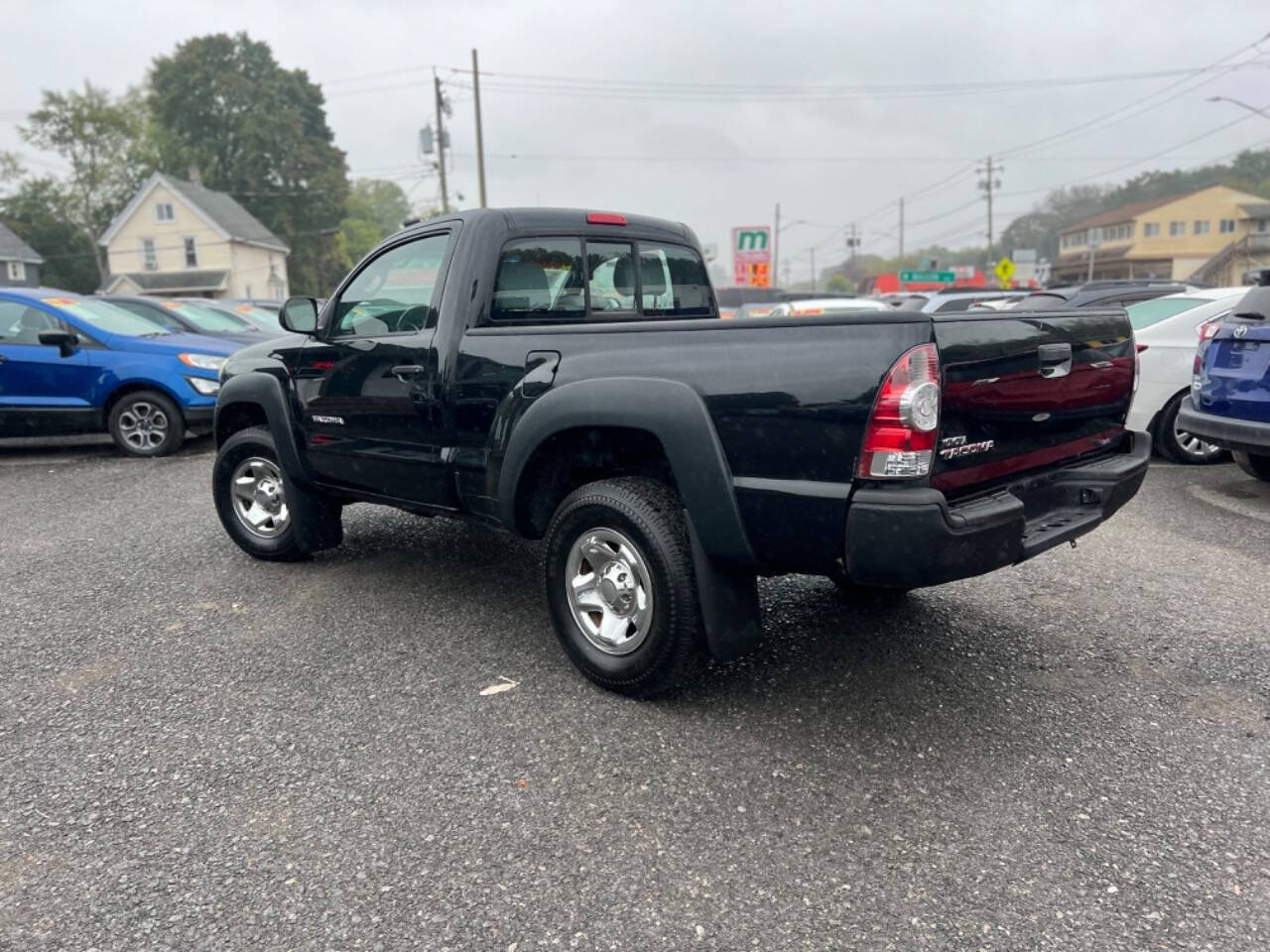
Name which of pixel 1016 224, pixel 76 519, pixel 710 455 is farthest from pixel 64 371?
pixel 1016 224

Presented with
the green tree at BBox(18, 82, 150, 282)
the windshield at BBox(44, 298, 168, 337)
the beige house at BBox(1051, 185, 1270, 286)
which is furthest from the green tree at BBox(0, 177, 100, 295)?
the beige house at BBox(1051, 185, 1270, 286)

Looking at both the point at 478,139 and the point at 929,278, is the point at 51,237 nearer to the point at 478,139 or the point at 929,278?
the point at 478,139

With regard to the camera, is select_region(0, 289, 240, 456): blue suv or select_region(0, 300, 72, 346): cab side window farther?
select_region(0, 300, 72, 346): cab side window

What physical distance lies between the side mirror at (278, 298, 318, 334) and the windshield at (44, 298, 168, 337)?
17.8ft

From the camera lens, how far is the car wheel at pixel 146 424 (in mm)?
9164

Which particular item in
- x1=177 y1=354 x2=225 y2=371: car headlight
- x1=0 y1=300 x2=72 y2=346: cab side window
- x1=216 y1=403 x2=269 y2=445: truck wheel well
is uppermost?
x1=0 y1=300 x2=72 y2=346: cab side window

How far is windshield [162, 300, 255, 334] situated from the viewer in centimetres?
1262

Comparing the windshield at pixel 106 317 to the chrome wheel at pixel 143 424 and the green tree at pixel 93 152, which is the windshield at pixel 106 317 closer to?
the chrome wheel at pixel 143 424

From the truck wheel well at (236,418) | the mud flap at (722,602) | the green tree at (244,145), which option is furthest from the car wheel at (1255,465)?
the green tree at (244,145)

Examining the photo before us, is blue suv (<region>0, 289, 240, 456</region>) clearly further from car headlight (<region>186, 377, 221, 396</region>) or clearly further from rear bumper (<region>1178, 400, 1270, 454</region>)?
rear bumper (<region>1178, 400, 1270, 454</region>)

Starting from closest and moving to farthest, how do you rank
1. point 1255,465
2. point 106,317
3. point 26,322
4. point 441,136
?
point 1255,465
point 26,322
point 106,317
point 441,136

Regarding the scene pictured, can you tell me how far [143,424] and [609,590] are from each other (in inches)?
292

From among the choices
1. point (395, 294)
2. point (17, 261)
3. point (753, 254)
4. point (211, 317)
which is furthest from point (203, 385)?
point (17, 261)

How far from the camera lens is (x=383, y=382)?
4.44m
